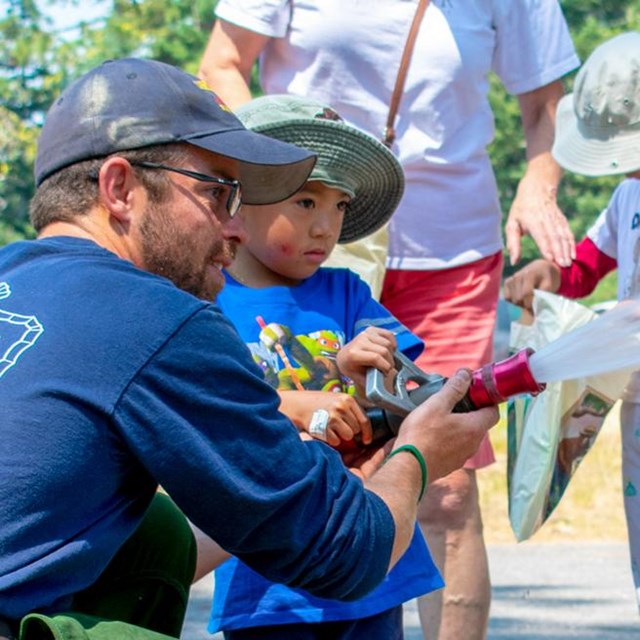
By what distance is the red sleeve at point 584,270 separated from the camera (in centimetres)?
448

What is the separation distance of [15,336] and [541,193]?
2.43 m

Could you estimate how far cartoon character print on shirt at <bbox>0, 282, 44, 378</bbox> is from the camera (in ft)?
7.86

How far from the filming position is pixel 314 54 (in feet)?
13.8

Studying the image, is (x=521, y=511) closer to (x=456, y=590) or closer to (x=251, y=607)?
(x=456, y=590)

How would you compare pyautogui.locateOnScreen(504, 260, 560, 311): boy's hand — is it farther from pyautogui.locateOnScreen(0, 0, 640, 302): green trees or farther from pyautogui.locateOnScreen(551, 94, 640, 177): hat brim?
pyautogui.locateOnScreen(0, 0, 640, 302): green trees

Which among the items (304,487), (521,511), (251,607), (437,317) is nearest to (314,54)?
(437,317)

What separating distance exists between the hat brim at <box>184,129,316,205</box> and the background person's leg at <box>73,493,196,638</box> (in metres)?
0.72

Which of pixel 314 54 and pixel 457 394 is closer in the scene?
pixel 457 394

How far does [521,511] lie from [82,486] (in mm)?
1983

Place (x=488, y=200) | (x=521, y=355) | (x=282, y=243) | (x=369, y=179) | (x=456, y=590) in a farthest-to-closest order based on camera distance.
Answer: (x=488, y=200) → (x=456, y=590) → (x=369, y=179) → (x=282, y=243) → (x=521, y=355)

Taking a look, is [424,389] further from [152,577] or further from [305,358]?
[152,577]

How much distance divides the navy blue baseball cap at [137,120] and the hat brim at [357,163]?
2.52ft

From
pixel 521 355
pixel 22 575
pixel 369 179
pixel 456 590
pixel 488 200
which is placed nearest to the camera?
pixel 22 575

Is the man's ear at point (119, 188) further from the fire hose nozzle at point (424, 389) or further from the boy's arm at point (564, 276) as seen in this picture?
the boy's arm at point (564, 276)
